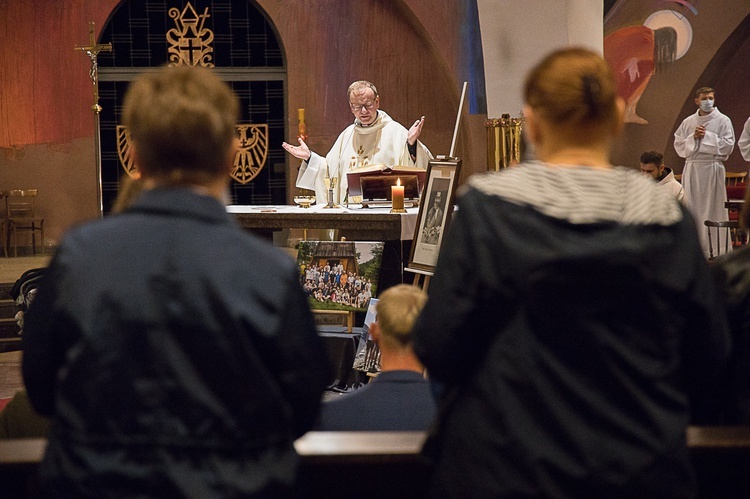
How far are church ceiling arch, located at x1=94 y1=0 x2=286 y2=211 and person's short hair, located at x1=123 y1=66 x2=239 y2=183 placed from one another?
1128 cm

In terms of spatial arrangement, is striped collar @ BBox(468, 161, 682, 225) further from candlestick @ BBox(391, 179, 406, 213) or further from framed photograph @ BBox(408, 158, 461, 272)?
candlestick @ BBox(391, 179, 406, 213)

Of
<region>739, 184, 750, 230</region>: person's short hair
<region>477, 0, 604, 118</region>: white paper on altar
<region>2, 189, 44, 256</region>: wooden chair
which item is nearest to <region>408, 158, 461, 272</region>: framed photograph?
<region>477, 0, 604, 118</region>: white paper on altar

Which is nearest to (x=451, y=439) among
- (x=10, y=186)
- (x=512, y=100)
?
(x=512, y=100)

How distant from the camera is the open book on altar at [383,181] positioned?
6.44 metres

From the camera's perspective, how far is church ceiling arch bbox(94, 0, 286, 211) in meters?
12.6

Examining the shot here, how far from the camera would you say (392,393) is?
2.44m

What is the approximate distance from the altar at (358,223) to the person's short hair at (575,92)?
14.2ft

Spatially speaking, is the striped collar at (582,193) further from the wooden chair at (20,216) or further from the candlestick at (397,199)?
the wooden chair at (20,216)

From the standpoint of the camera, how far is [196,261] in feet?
4.85

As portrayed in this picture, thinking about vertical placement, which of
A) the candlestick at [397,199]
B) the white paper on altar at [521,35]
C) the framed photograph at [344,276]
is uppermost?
the white paper on altar at [521,35]

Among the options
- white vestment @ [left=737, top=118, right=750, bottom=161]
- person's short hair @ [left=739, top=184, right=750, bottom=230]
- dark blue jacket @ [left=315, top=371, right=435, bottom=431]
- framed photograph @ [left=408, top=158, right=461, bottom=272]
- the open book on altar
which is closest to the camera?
person's short hair @ [left=739, top=184, right=750, bottom=230]

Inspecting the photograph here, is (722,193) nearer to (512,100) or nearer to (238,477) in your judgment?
(512,100)

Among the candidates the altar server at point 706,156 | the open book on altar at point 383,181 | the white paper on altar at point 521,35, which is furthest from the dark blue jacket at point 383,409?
the altar server at point 706,156

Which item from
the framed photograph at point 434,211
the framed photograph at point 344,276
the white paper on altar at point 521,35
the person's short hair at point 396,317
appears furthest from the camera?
the white paper on altar at point 521,35
